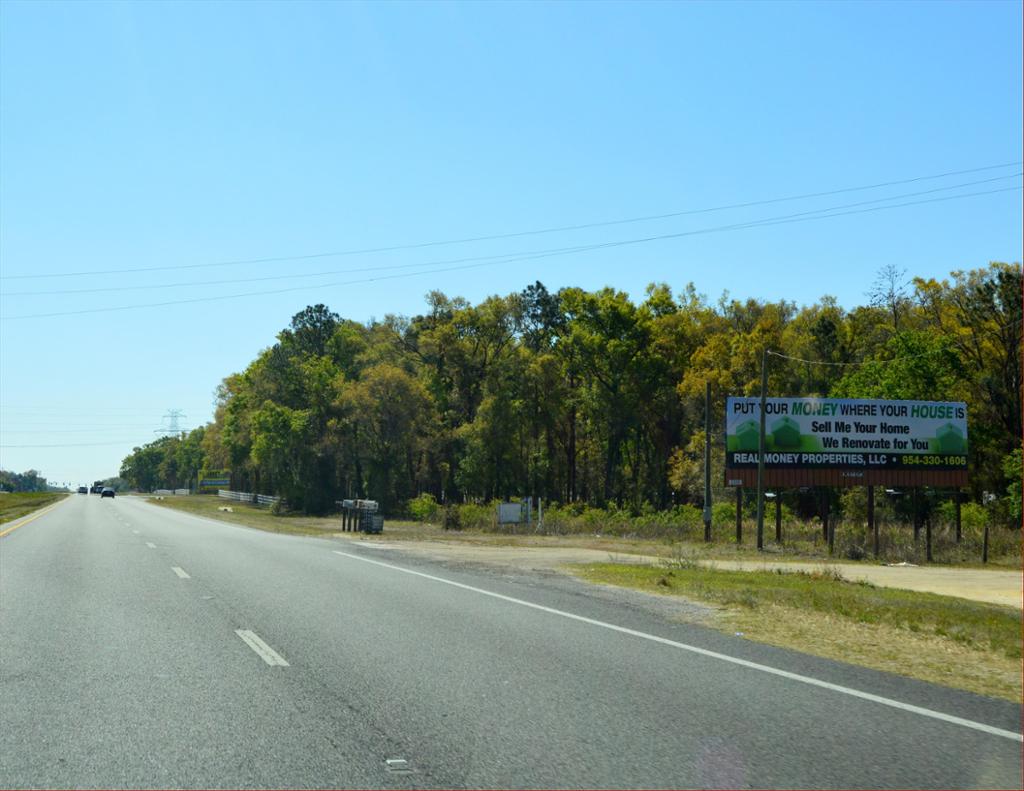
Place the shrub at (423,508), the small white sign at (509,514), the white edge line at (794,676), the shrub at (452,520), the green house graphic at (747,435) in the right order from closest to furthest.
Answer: the white edge line at (794,676), the green house graphic at (747,435), the small white sign at (509,514), the shrub at (452,520), the shrub at (423,508)

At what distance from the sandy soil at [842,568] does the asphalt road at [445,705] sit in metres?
11.5

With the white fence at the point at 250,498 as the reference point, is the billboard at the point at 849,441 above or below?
above

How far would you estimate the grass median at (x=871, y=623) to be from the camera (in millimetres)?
10562

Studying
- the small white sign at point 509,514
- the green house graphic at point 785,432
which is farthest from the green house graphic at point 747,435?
the small white sign at point 509,514

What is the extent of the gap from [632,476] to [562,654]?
7517cm

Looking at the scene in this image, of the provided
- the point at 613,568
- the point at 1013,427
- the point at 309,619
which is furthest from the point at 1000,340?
the point at 309,619

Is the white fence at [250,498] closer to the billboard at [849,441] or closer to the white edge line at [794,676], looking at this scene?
the billboard at [849,441]

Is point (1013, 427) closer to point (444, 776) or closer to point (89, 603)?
point (89, 603)

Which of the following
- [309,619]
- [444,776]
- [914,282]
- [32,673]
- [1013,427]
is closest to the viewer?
[444,776]

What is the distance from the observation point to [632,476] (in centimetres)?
8494

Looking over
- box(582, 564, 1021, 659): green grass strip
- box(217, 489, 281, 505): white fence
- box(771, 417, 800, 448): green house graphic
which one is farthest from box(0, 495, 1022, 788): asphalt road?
box(217, 489, 281, 505): white fence

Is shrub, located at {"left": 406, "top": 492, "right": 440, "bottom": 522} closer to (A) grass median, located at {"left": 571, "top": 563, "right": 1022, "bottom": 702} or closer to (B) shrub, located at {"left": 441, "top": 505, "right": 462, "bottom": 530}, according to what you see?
(B) shrub, located at {"left": 441, "top": 505, "right": 462, "bottom": 530}

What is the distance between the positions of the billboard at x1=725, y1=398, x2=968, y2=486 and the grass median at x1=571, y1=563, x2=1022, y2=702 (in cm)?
1837

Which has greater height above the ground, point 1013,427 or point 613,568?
point 1013,427
